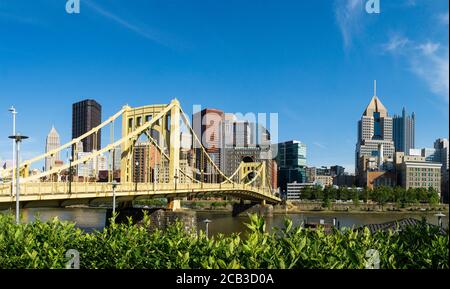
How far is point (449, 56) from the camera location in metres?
2.69

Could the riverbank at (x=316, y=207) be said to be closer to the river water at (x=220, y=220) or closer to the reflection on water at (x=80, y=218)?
the river water at (x=220, y=220)

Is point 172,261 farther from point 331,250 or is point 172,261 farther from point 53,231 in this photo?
point 53,231

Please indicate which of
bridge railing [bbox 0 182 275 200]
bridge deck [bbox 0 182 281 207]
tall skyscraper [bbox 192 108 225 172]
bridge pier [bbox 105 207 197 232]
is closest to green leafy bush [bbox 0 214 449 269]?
tall skyscraper [bbox 192 108 225 172]

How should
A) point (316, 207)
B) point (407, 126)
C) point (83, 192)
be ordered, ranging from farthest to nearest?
point (316, 207) < point (83, 192) < point (407, 126)

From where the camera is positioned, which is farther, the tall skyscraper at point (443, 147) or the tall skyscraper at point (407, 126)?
the tall skyscraper at point (407, 126)

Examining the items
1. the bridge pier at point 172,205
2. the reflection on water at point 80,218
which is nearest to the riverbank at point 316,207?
the reflection on water at point 80,218

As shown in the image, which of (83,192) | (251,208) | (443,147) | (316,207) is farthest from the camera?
(316,207)

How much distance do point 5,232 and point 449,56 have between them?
6455 mm

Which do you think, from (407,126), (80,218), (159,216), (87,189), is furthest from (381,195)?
(407,126)

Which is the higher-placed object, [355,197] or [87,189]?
[87,189]

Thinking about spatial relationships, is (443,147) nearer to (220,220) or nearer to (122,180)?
(122,180)

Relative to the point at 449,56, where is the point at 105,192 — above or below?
below
